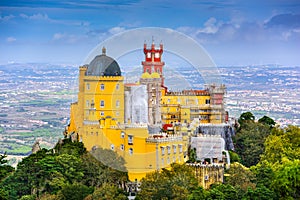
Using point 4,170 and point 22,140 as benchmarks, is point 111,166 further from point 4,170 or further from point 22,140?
point 22,140

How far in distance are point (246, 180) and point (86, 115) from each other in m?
11.2

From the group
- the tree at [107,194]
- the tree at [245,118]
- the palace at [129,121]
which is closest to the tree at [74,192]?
the tree at [107,194]

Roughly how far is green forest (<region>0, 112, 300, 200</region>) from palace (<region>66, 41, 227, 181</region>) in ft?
2.98

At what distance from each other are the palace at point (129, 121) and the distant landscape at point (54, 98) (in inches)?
435

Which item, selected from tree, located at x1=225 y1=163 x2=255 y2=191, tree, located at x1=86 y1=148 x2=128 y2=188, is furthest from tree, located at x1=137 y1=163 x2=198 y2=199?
tree, located at x1=225 y1=163 x2=255 y2=191

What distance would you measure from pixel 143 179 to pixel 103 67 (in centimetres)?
894

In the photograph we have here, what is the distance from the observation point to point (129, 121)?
139 ft

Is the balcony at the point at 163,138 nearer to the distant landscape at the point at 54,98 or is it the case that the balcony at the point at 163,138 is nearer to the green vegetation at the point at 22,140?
the distant landscape at the point at 54,98

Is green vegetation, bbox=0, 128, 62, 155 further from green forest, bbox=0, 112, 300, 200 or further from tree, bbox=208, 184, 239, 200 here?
tree, bbox=208, 184, 239, 200

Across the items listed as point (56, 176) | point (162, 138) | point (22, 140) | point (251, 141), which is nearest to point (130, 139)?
point (162, 138)

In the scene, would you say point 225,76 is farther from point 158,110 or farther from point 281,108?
point 158,110

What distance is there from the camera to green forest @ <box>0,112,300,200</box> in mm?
33938

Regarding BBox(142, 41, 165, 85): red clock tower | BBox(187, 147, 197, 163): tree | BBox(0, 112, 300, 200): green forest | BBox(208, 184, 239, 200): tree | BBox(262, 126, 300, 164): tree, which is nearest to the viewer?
BBox(208, 184, 239, 200): tree

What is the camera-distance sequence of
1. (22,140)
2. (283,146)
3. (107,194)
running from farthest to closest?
1. (22,140)
2. (283,146)
3. (107,194)
